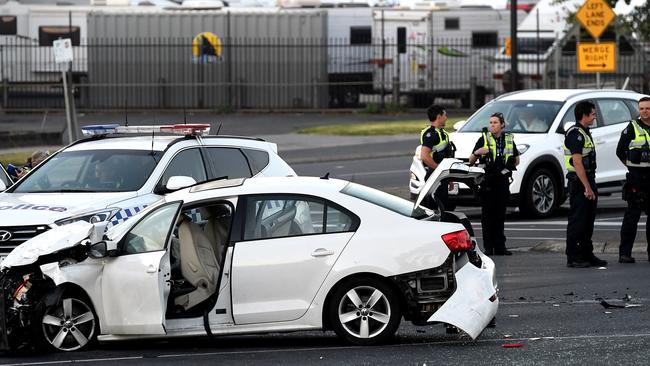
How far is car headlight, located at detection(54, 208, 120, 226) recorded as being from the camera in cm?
1105

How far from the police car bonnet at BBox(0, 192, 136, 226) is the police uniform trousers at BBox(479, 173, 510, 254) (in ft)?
14.8

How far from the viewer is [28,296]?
9.57 m

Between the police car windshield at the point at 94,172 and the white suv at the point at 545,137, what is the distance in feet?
19.7

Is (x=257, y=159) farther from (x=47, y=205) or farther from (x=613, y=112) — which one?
(x=613, y=112)

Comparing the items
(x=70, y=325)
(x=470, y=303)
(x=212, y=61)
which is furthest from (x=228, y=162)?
(x=212, y=61)

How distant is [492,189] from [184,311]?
598 cm

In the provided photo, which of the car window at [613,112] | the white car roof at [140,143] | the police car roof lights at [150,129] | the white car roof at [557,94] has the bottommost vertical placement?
the white car roof at [140,143]

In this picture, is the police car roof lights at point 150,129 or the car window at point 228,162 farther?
the car window at point 228,162

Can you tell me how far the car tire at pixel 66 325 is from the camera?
955cm

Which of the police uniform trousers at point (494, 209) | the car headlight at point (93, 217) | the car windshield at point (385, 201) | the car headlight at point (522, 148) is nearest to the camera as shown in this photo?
the car windshield at point (385, 201)

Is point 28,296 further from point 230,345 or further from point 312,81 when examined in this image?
point 312,81

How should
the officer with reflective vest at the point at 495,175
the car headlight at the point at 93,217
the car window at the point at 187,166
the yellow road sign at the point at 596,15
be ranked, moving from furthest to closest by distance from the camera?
the yellow road sign at the point at 596,15 < the officer with reflective vest at the point at 495,175 < the car window at the point at 187,166 < the car headlight at the point at 93,217

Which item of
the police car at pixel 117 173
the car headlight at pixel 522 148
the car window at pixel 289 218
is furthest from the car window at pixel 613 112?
the car window at pixel 289 218

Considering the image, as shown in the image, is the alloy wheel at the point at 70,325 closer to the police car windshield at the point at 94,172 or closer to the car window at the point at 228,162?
the police car windshield at the point at 94,172
